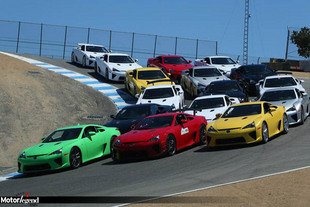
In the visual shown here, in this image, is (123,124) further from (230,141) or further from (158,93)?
(158,93)

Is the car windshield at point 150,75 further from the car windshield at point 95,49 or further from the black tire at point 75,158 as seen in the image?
the black tire at point 75,158

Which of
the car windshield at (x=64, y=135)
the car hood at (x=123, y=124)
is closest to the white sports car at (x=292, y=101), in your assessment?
the car hood at (x=123, y=124)

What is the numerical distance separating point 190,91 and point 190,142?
46.6 feet

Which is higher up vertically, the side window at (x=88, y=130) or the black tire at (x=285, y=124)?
the black tire at (x=285, y=124)

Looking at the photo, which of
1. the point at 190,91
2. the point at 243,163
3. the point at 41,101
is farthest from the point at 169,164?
the point at 190,91

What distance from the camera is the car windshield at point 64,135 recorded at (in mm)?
17828

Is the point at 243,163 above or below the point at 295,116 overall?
below

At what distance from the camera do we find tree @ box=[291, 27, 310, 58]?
7431 cm

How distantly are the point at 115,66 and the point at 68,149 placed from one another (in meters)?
19.5

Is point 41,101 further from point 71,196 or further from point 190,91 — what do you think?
point 71,196

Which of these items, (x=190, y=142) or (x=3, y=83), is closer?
(x=190, y=142)

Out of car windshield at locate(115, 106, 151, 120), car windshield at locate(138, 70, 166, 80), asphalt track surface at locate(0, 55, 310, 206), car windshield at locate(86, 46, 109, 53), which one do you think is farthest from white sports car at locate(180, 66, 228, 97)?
asphalt track surface at locate(0, 55, 310, 206)

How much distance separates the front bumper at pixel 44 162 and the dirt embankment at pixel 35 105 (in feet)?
14.8

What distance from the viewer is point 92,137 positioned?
18125 millimetres
